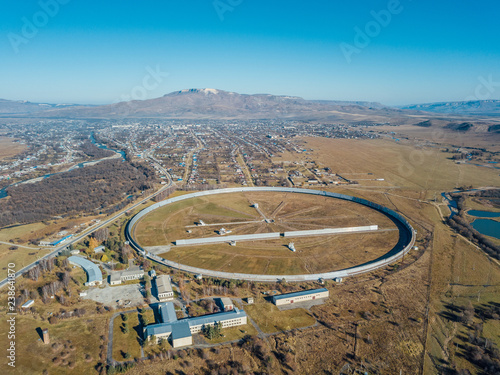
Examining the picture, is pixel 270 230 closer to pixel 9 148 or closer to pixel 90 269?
pixel 90 269

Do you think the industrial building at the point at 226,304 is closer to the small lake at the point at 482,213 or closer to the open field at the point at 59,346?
the open field at the point at 59,346

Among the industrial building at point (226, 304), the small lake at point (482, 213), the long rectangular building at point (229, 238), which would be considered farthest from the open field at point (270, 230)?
the small lake at point (482, 213)

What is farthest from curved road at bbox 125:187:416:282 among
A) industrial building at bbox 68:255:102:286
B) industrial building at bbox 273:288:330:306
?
industrial building at bbox 68:255:102:286

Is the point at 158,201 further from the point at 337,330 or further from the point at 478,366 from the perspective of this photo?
the point at 478,366

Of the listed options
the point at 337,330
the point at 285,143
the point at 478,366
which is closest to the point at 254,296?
the point at 337,330

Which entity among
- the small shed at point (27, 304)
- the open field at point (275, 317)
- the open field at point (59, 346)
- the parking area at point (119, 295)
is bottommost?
the open field at point (59, 346)

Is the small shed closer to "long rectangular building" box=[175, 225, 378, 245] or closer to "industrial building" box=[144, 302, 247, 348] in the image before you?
"industrial building" box=[144, 302, 247, 348]
